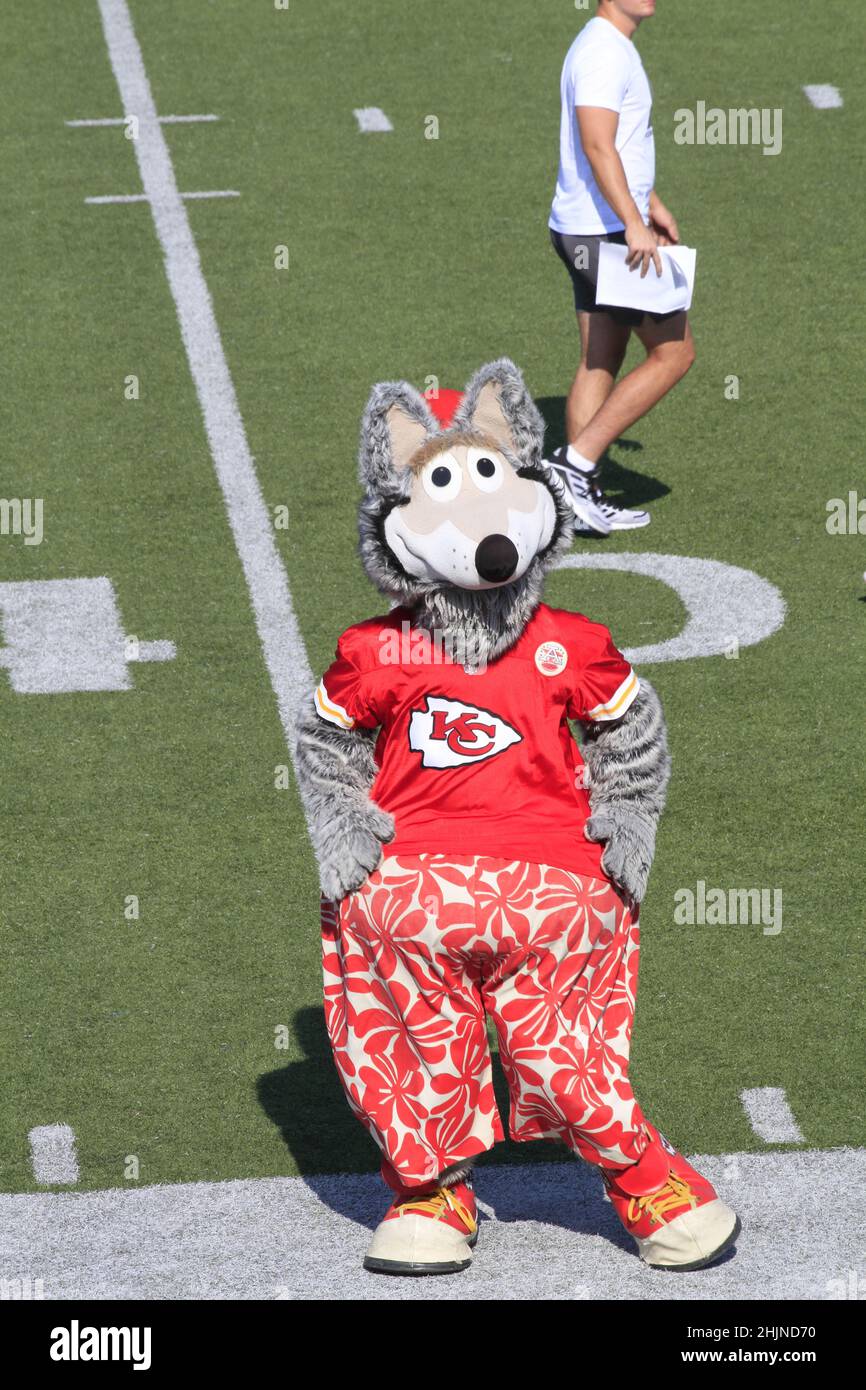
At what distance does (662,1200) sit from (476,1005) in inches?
22.3

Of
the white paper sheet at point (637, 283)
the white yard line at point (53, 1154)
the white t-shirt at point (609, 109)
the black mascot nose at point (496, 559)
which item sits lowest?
the white yard line at point (53, 1154)

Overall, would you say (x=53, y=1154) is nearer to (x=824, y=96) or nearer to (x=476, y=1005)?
(x=476, y=1005)

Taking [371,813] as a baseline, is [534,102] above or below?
above

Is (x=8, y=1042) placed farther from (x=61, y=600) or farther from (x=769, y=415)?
(x=769, y=415)

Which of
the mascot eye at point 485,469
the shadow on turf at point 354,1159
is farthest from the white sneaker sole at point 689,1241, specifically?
the mascot eye at point 485,469

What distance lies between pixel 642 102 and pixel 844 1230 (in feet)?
16.7

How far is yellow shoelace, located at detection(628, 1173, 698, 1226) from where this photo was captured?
4430mm

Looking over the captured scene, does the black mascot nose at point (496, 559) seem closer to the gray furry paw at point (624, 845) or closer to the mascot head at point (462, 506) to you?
the mascot head at point (462, 506)

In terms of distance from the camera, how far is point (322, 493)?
884 cm

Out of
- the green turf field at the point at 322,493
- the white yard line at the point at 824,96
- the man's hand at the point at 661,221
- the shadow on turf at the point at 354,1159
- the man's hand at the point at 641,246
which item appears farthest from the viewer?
the white yard line at the point at 824,96

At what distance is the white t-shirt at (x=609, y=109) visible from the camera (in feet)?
27.0

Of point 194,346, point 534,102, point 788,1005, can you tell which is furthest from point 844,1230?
point 534,102

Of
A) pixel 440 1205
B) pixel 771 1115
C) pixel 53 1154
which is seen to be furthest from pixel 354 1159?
pixel 771 1115

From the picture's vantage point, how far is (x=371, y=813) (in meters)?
4.36
